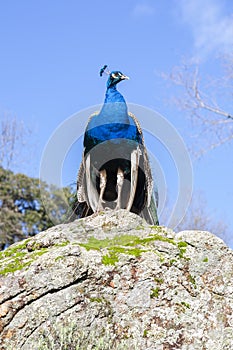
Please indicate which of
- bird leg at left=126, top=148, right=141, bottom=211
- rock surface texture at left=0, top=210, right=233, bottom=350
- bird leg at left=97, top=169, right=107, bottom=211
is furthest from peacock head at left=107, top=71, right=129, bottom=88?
rock surface texture at left=0, top=210, right=233, bottom=350

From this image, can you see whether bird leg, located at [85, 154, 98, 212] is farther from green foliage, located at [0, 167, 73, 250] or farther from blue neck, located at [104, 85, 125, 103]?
green foliage, located at [0, 167, 73, 250]

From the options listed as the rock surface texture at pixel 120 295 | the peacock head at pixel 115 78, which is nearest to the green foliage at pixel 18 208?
the peacock head at pixel 115 78

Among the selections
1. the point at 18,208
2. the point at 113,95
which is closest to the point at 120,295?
the point at 113,95

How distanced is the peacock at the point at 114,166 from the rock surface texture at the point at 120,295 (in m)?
1.34

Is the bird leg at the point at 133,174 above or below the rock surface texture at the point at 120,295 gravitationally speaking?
above

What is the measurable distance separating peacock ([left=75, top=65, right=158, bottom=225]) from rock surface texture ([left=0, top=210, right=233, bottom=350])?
4.40 feet

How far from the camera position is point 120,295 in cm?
359

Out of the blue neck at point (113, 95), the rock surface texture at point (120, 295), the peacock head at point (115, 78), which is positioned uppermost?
the peacock head at point (115, 78)

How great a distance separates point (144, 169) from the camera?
5422mm

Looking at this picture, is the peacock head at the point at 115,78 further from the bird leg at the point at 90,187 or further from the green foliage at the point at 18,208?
the green foliage at the point at 18,208

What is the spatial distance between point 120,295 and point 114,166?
193 cm

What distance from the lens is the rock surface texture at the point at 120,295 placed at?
3.34m

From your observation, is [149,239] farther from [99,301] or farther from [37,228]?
[37,228]

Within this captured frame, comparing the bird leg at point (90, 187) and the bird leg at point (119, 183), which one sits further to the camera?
the bird leg at point (90, 187)
